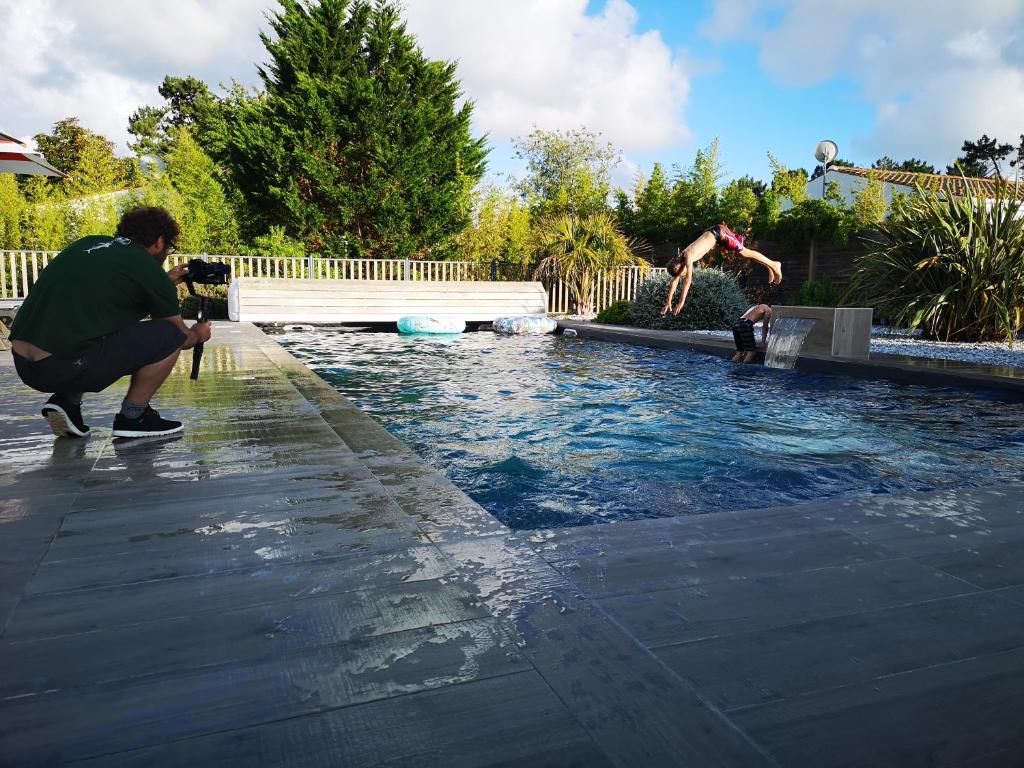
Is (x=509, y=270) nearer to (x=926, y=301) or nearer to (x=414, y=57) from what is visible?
(x=414, y=57)

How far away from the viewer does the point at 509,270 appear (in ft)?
60.3

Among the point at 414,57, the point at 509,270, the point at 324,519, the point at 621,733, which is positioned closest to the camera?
the point at 621,733

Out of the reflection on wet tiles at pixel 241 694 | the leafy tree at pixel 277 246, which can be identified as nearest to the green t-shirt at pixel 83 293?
the reflection on wet tiles at pixel 241 694

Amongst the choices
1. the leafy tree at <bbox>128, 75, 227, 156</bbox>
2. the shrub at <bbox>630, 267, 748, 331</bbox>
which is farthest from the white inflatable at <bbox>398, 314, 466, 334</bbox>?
the leafy tree at <bbox>128, 75, 227, 156</bbox>

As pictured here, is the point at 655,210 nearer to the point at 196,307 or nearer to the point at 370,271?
the point at 370,271

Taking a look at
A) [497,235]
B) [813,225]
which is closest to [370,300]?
[497,235]

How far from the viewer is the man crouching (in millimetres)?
3018

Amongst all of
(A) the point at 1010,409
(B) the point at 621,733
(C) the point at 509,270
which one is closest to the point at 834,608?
(B) the point at 621,733

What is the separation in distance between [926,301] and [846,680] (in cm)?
916

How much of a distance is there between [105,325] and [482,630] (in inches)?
98.2

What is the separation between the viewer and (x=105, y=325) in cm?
308

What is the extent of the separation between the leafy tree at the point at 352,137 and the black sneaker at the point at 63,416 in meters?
17.0

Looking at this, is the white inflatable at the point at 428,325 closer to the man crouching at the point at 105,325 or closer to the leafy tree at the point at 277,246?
the leafy tree at the point at 277,246

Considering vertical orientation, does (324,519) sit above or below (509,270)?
below
